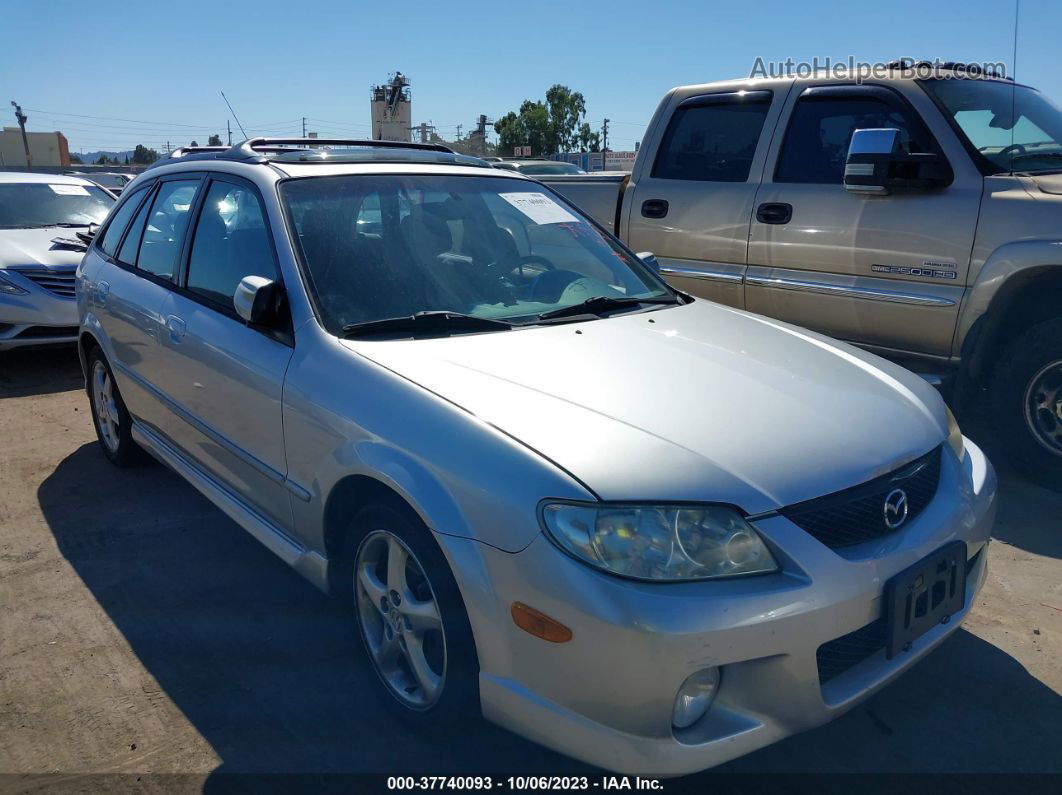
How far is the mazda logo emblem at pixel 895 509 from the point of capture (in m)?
2.27

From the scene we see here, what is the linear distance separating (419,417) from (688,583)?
847 millimetres

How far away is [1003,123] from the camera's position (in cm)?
476

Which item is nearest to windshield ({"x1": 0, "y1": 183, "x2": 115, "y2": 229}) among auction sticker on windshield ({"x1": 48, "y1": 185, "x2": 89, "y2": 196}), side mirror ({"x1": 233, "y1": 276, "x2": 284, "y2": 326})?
auction sticker on windshield ({"x1": 48, "y1": 185, "x2": 89, "y2": 196})

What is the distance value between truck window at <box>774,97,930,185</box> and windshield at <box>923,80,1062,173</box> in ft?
0.85

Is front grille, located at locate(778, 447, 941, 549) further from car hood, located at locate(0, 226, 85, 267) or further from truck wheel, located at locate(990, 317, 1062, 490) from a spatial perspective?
car hood, located at locate(0, 226, 85, 267)

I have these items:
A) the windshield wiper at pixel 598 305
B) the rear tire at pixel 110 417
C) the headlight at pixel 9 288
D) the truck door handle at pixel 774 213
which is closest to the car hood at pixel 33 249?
the headlight at pixel 9 288

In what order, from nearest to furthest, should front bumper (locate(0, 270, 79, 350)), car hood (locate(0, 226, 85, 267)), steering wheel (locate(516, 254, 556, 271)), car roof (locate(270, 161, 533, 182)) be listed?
car roof (locate(270, 161, 533, 182)), steering wheel (locate(516, 254, 556, 271)), front bumper (locate(0, 270, 79, 350)), car hood (locate(0, 226, 85, 267))

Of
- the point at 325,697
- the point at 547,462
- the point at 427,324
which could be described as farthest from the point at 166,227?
the point at 547,462

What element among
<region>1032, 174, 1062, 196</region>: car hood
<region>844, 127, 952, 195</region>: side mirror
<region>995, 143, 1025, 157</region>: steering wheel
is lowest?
<region>1032, 174, 1062, 196</region>: car hood

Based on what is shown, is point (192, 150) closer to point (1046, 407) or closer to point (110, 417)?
point (110, 417)

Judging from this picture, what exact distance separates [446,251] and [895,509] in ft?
6.06

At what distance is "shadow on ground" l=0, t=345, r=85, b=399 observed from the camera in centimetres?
696

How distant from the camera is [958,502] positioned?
98.7 inches

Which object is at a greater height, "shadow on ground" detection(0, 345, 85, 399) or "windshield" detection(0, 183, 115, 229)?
"windshield" detection(0, 183, 115, 229)
